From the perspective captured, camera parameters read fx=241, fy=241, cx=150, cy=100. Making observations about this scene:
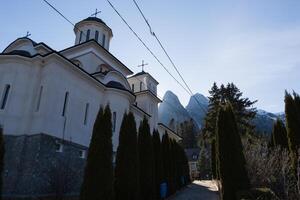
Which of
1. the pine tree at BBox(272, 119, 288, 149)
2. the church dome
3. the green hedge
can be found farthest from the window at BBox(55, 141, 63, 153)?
the pine tree at BBox(272, 119, 288, 149)

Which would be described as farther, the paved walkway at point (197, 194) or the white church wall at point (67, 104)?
the paved walkway at point (197, 194)

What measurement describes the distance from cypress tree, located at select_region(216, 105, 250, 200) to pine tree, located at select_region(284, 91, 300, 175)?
3546 millimetres

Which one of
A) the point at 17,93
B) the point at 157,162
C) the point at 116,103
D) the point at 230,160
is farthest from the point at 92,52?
the point at 230,160

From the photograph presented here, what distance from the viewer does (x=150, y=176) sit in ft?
42.5

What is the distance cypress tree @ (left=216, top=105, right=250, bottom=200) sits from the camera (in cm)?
975

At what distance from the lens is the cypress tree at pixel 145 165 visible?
12.6m

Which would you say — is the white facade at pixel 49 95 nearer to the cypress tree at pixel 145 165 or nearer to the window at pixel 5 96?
the window at pixel 5 96

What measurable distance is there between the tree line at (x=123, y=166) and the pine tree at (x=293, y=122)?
24.0 feet

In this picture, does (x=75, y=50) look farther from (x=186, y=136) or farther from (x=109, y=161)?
(x=186, y=136)

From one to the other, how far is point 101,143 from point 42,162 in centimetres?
492

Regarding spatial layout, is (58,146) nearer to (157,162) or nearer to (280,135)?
(157,162)

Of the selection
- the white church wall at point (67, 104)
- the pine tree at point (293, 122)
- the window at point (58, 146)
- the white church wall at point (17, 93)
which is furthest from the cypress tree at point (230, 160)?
the white church wall at point (17, 93)

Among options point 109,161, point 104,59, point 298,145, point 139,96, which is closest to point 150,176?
point 109,161

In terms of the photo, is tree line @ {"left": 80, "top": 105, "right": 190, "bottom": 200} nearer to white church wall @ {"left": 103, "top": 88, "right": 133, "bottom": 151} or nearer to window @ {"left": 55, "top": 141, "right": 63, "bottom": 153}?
Result: white church wall @ {"left": 103, "top": 88, "right": 133, "bottom": 151}
